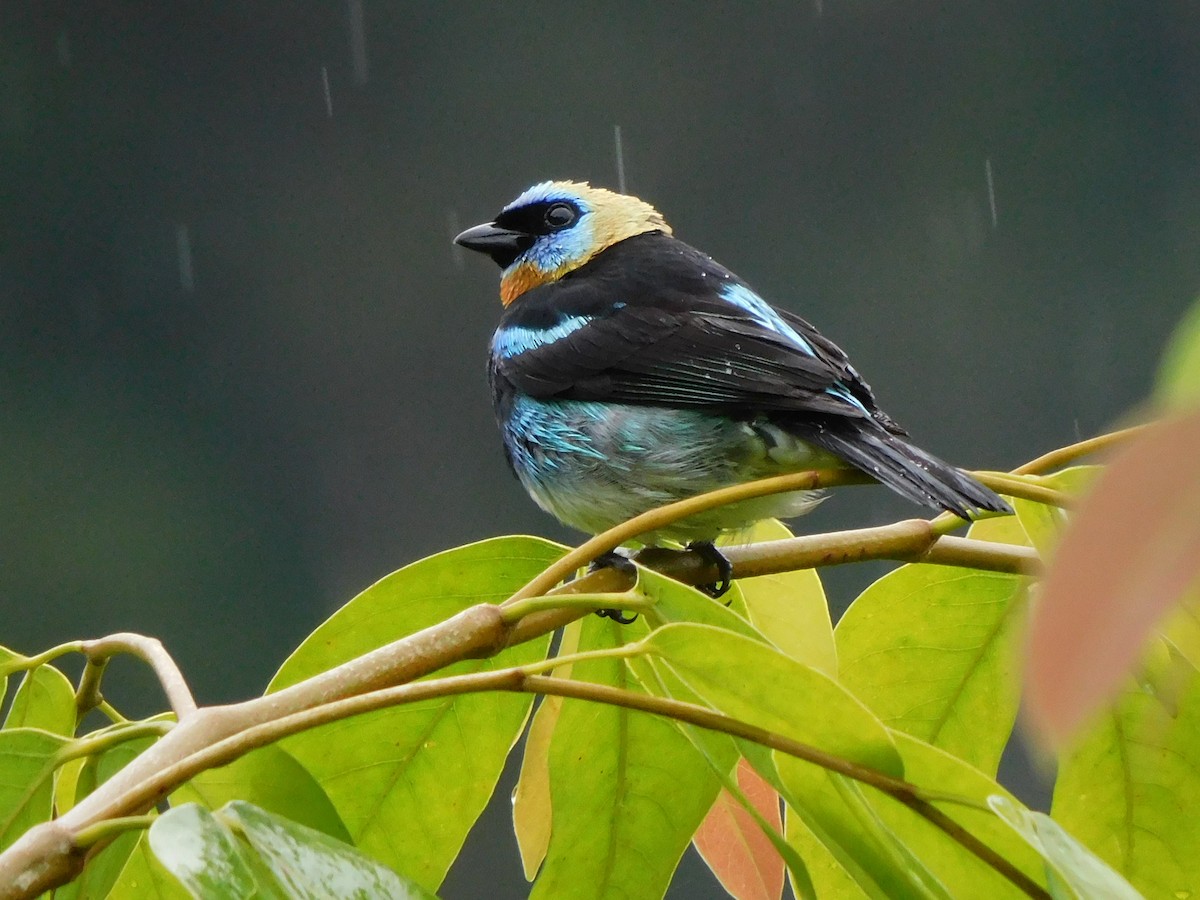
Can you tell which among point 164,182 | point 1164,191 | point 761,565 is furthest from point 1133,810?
point 164,182

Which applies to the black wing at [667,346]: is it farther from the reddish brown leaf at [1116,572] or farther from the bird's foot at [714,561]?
the reddish brown leaf at [1116,572]

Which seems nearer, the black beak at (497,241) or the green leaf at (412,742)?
the green leaf at (412,742)

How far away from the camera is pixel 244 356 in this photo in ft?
52.1

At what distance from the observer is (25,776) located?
125 centimetres

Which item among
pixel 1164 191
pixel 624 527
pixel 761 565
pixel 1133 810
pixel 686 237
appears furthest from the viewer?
pixel 1164 191

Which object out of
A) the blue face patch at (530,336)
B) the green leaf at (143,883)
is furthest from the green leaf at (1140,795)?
the blue face patch at (530,336)

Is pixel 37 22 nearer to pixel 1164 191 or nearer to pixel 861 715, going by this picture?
pixel 1164 191

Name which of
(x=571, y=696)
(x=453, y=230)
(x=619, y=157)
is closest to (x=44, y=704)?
(x=571, y=696)

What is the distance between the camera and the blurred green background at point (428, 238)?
1323 cm

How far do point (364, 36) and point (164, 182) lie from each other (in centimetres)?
283

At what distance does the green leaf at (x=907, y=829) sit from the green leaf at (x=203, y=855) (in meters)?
0.39

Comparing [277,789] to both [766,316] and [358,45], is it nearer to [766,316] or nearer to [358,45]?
[766,316]

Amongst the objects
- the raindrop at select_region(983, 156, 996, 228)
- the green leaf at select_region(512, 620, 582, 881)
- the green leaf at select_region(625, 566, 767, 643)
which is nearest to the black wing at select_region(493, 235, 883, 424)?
the green leaf at select_region(512, 620, 582, 881)

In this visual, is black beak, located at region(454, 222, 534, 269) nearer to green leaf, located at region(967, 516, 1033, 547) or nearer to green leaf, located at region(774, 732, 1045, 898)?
green leaf, located at region(967, 516, 1033, 547)
